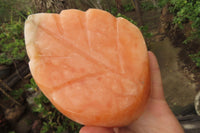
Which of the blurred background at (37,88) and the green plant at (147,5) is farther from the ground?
the green plant at (147,5)

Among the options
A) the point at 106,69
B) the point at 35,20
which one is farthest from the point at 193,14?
the point at 35,20

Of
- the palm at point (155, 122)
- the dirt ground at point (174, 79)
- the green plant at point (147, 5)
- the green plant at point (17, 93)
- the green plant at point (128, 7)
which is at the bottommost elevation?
the green plant at point (17, 93)

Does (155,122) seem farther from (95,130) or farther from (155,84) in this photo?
(95,130)

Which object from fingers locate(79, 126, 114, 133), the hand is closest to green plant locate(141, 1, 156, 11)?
the hand

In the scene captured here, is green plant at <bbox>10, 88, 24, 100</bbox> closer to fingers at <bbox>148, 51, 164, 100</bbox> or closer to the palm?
the palm

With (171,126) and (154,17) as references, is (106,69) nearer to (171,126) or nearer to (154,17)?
(171,126)

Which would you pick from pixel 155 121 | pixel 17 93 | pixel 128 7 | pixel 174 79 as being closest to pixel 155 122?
pixel 155 121

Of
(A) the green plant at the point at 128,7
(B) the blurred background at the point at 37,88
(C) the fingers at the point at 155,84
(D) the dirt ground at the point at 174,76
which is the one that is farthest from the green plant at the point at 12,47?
(A) the green plant at the point at 128,7

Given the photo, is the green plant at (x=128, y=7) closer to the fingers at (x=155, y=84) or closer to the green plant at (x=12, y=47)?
the green plant at (x=12, y=47)

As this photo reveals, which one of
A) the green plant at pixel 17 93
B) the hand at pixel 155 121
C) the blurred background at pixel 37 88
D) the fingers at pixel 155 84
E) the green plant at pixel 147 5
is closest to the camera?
the hand at pixel 155 121
